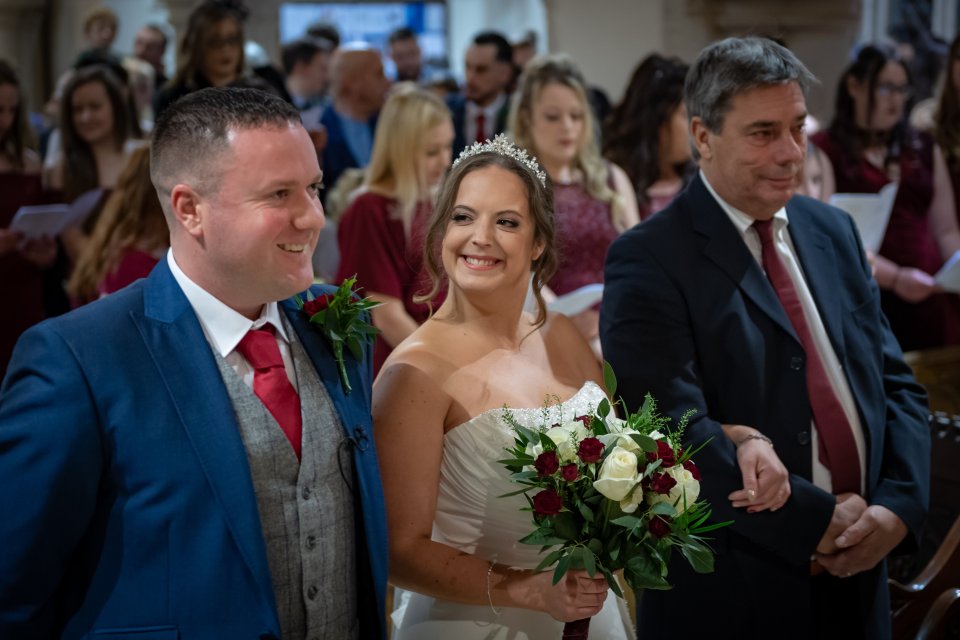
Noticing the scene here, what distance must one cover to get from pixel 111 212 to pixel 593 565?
8.70ft

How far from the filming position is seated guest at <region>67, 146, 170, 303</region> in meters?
4.13

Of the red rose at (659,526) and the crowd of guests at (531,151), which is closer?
the red rose at (659,526)

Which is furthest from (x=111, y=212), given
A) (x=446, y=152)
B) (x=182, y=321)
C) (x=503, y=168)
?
(x=182, y=321)

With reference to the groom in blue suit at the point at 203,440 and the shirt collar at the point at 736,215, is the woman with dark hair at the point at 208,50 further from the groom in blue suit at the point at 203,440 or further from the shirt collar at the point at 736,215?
the groom in blue suit at the point at 203,440

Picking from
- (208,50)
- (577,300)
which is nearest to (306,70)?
(208,50)

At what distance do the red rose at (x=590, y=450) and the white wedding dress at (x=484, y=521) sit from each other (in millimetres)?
352

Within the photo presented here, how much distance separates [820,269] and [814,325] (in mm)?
160

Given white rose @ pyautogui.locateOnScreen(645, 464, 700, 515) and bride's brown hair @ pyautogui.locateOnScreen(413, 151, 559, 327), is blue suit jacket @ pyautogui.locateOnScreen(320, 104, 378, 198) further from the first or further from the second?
white rose @ pyautogui.locateOnScreen(645, 464, 700, 515)

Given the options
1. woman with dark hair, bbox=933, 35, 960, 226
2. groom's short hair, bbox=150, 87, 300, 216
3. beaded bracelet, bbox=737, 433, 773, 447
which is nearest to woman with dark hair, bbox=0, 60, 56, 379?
groom's short hair, bbox=150, 87, 300, 216

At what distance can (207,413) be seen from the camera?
202 cm

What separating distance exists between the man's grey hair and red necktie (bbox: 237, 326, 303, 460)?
140 centimetres

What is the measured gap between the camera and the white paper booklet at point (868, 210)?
199 inches

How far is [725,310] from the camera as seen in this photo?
2908 millimetres

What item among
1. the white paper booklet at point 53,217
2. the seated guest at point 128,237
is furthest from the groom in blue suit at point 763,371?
the white paper booklet at point 53,217
